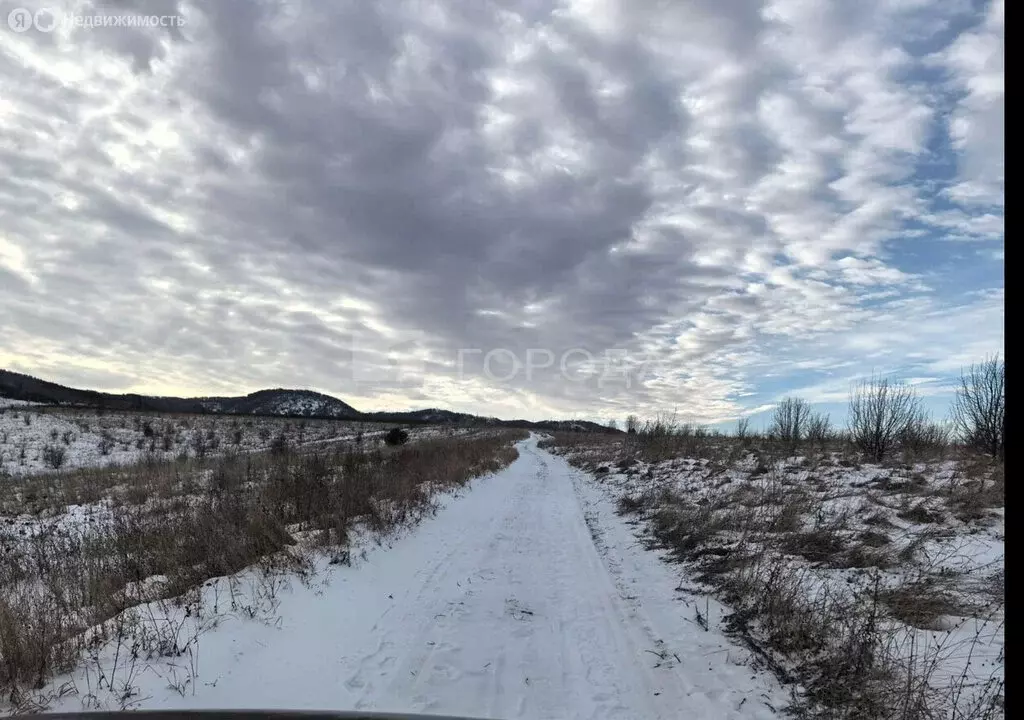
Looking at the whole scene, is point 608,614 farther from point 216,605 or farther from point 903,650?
point 216,605

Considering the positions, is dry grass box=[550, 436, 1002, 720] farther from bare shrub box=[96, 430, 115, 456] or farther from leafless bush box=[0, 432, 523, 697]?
bare shrub box=[96, 430, 115, 456]

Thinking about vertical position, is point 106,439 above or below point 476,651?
below

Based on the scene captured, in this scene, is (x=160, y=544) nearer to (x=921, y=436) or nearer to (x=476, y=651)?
(x=476, y=651)

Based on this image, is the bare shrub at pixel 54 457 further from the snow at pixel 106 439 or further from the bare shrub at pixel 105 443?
the bare shrub at pixel 105 443

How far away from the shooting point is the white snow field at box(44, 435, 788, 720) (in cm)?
428

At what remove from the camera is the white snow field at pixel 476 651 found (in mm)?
4281

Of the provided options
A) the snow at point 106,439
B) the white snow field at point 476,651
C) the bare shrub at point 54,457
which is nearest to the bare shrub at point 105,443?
the snow at point 106,439

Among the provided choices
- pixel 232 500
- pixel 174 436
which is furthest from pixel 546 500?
pixel 174 436

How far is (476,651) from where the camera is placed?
5.32 metres

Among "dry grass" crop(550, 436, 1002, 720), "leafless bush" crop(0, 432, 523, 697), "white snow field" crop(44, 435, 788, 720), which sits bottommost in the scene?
"white snow field" crop(44, 435, 788, 720)

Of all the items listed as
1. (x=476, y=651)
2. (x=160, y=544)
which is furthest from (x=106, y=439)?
(x=476, y=651)

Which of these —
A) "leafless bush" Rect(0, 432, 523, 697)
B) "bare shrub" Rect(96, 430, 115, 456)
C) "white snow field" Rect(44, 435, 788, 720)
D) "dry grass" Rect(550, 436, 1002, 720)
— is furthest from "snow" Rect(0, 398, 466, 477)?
"dry grass" Rect(550, 436, 1002, 720)

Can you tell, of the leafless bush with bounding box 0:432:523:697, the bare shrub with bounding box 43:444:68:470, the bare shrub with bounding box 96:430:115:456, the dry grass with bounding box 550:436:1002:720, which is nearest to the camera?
the dry grass with bounding box 550:436:1002:720

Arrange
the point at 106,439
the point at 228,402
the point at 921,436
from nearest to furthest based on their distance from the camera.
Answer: the point at 921,436 < the point at 106,439 < the point at 228,402
